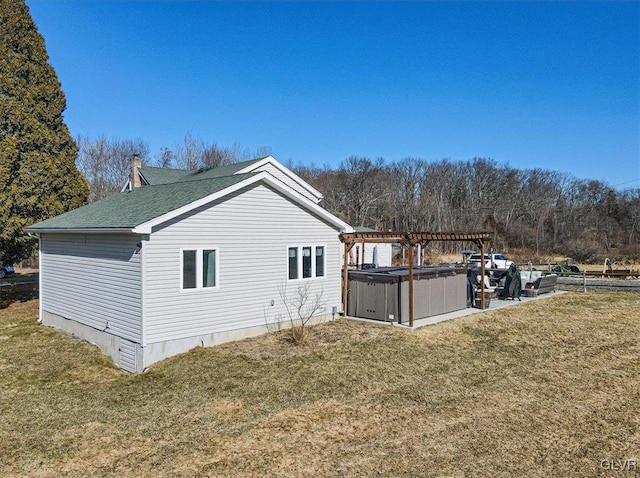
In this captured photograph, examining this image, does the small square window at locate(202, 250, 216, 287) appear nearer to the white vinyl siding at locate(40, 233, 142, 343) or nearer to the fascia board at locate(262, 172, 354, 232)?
the white vinyl siding at locate(40, 233, 142, 343)

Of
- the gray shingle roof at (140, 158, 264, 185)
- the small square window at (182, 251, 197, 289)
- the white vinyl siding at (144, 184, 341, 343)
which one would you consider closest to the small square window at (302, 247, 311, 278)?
the white vinyl siding at (144, 184, 341, 343)

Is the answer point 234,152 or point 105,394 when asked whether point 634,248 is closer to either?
point 234,152

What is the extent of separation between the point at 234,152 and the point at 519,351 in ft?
135

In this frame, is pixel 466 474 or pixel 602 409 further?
pixel 602 409

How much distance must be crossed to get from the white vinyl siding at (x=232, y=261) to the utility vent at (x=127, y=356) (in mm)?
541

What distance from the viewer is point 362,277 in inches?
553

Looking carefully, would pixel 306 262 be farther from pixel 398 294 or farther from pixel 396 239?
pixel 396 239

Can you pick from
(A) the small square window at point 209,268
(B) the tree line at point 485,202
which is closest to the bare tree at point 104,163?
(B) the tree line at point 485,202

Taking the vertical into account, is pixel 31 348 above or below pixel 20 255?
below

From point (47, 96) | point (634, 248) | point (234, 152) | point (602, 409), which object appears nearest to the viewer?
point (602, 409)

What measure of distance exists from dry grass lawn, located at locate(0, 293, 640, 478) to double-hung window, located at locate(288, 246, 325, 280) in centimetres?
173

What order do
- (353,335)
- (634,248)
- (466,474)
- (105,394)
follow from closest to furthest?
(466,474)
(105,394)
(353,335)
(634,248)

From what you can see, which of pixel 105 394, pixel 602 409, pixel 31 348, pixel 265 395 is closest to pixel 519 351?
pixel 602 409

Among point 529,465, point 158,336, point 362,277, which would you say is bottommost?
point 529,465
